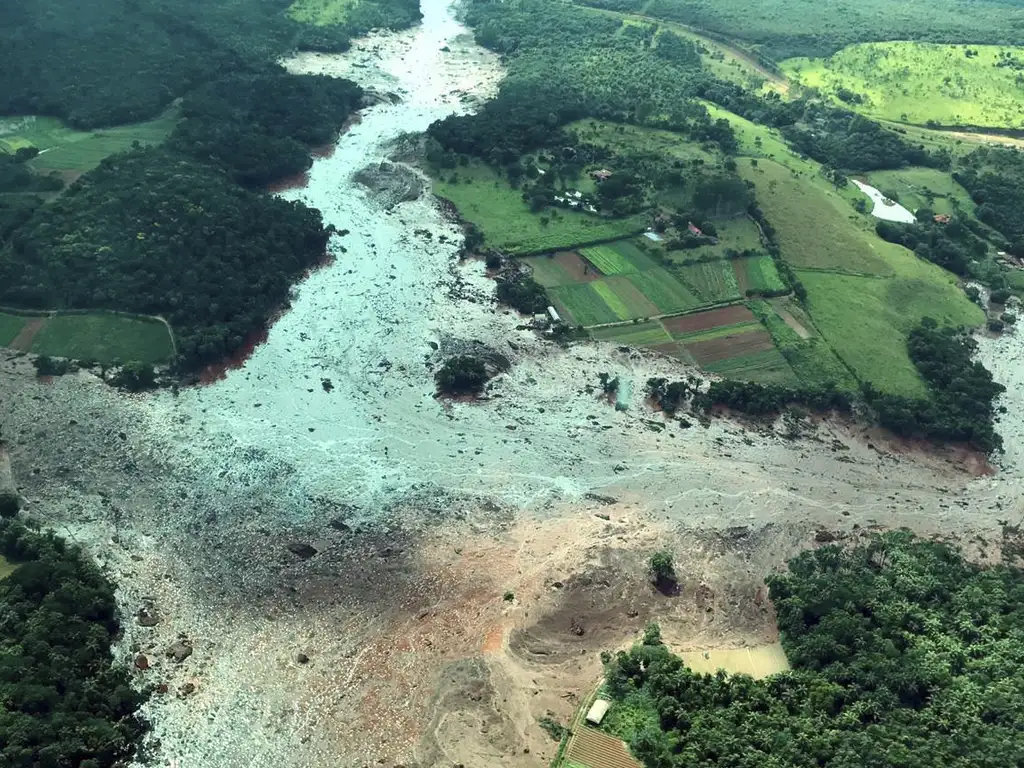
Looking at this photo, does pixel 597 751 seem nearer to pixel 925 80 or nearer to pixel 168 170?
pixel 168 170

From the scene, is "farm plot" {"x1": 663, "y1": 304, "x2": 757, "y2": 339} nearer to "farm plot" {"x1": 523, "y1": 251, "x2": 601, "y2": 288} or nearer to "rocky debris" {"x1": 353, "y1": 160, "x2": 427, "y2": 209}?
"farm plot" {"x1": 523, "y1": 251, "x2": 601, "y2": 288}

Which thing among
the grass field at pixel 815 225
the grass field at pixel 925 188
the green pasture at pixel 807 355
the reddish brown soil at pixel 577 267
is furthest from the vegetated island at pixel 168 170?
the grass field at pixel 925 188

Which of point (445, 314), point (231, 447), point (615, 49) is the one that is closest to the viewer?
point (231, 447)

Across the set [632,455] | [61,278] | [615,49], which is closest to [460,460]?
[632,455]

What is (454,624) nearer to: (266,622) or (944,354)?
(266,622)

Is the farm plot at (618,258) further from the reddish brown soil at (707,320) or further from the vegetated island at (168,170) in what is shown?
the vegetated island at (168,170)
